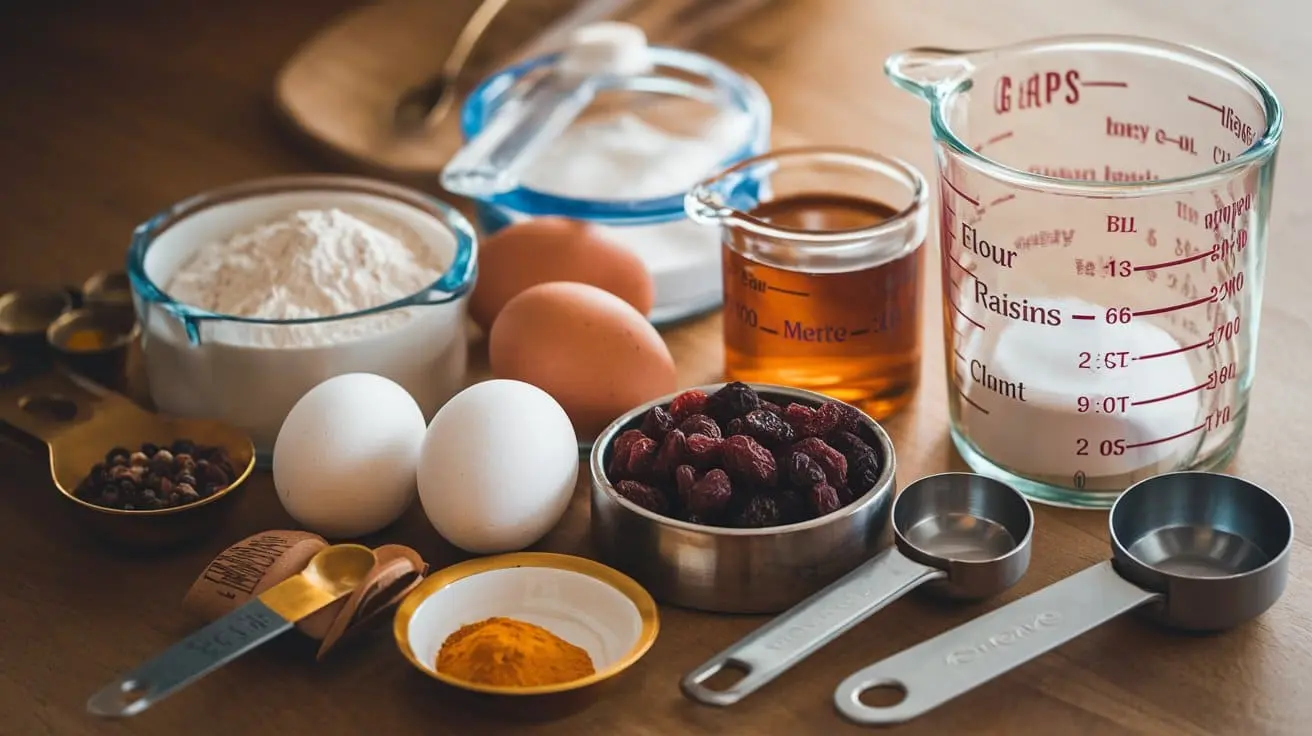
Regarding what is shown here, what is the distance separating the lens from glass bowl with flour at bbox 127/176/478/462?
3.89ft

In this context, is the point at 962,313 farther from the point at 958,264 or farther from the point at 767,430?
the point at 767,430

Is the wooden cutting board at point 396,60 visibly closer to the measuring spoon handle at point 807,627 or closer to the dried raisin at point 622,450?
the dried raisin at point 622,450

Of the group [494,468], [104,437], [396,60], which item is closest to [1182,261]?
[494,468]

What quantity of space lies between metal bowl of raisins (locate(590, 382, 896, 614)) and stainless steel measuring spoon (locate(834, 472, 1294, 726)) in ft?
0.33

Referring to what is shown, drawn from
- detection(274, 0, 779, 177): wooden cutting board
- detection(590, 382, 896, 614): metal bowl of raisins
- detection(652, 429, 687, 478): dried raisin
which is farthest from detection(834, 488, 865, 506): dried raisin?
detection(274, 0, 779, 177): wooden cutting board

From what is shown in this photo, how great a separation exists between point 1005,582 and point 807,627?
15cm

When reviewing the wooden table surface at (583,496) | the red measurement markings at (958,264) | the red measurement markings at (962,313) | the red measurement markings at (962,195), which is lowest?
the wooden table surface at (583,496)

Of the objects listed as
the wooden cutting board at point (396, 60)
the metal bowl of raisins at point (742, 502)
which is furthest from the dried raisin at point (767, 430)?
the wooden cutting board at point (396, 60)

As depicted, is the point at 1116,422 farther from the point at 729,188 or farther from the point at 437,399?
the point at 437,399

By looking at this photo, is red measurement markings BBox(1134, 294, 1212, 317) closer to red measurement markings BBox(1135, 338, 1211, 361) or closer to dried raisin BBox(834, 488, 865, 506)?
red measurement markings BBox(1135, 338, 1211, 361)

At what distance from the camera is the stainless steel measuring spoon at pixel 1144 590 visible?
3.00 feet

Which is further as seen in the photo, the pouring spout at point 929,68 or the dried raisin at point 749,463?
the pouring spout at point 929,68

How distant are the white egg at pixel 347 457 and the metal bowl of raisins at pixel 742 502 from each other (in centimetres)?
15

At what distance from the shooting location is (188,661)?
904 mm
